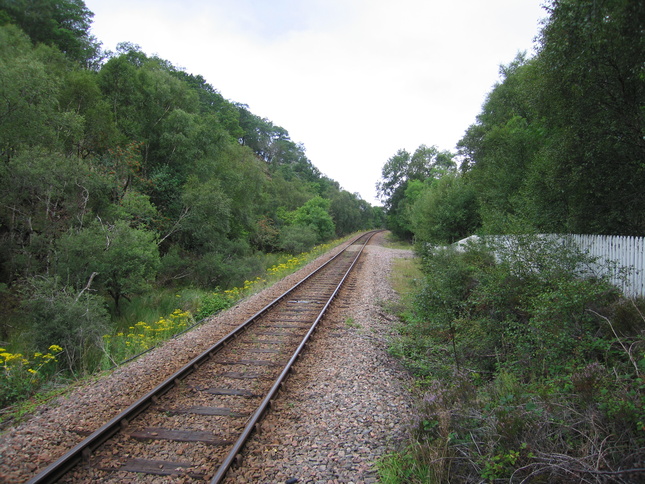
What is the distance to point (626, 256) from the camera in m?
6.59

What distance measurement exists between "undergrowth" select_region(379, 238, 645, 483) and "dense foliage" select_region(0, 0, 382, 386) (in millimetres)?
6286

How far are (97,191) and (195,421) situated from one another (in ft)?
39.0

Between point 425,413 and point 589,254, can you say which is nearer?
point 425,413

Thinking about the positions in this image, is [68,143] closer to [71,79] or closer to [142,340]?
[71,79]

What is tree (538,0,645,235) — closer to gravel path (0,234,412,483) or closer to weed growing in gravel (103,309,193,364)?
gravel path (0,234,412,483)

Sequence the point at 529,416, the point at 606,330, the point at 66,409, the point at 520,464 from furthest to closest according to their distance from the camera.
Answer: the point at 606,330 → the point at 66,409 → the point at 529,416 → the point at 520,464

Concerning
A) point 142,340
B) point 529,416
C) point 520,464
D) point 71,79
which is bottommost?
point 142,340

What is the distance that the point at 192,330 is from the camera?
828 centimetres

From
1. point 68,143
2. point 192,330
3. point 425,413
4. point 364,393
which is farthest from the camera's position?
point 68,143

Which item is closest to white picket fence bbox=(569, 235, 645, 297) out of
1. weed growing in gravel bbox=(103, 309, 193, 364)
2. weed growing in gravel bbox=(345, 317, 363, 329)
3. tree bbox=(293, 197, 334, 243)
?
weed growing in gravel bbox=(345, 317, 363, 329)

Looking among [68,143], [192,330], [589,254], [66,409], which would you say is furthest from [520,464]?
[68,143]

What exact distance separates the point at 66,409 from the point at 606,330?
26.2 feet

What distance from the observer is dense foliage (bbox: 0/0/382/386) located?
10.4 metres

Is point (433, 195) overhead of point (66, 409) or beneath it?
overhead
